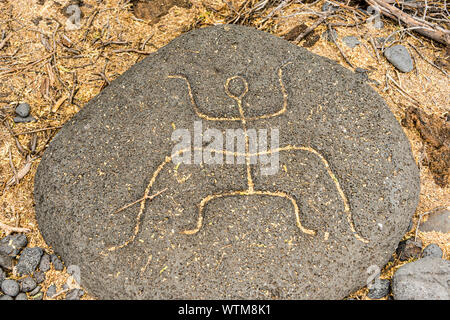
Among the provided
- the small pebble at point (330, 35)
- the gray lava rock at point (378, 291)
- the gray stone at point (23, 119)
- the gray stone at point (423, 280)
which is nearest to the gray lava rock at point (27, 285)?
the gray stone at point (23, 119)

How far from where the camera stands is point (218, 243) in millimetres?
2424

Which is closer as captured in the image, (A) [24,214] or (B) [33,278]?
(B) [33,278]

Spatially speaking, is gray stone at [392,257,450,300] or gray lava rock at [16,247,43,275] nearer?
gray stone at [392,257,450,300]

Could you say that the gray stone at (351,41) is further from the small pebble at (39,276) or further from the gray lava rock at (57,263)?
the small pebble at (39,276)

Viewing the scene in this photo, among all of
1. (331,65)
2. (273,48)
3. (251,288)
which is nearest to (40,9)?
(273,48)

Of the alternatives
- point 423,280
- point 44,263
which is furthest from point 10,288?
point 423,280

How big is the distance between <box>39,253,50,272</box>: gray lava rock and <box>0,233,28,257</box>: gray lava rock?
0.51 ft

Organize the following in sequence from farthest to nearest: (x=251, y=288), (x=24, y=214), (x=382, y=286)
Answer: (x=24, y=214), (x=382, y=286), (x=251, y=288)

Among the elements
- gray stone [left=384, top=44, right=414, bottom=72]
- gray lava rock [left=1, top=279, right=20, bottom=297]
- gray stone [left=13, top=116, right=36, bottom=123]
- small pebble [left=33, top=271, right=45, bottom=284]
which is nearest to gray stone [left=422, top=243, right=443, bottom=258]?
gray stone [left=384, top=44, right=414, bottom=72]

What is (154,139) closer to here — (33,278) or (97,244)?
(97,244)

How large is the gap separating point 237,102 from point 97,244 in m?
1.15

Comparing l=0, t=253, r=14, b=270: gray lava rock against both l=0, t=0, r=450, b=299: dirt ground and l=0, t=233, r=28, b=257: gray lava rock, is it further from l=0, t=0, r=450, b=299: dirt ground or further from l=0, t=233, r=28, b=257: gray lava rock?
l=0, t=0, r=450, b=299: dirt ground

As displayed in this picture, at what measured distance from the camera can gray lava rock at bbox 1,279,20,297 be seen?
8.43 ft

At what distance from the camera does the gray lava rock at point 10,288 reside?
257 cm
